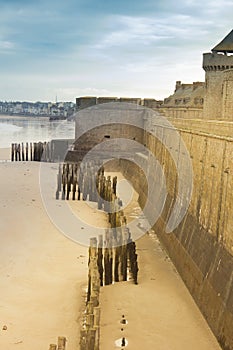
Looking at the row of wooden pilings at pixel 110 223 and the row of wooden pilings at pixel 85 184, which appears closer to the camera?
the row of wooden pilings at pixel 110 223

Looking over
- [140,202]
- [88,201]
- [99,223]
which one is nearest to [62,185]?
[88,201]

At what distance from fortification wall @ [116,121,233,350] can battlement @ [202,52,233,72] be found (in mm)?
16734

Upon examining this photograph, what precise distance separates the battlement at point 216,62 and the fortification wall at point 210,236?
54.9 ft

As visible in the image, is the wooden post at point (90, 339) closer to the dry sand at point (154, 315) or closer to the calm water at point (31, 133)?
the dry sand at point (154, 315)

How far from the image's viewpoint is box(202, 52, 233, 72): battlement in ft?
99.5

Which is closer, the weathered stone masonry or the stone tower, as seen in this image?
the weathered stone masonry

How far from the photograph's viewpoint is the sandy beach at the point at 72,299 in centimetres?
907

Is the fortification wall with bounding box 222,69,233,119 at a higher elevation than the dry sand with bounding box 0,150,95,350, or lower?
higher

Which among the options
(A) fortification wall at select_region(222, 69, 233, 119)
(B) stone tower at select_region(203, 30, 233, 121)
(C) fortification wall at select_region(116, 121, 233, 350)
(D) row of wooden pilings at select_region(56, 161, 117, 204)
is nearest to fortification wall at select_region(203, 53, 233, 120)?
(B) stone tower at select_region(203, 30, 233, 121)

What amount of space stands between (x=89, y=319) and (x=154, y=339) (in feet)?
6.62

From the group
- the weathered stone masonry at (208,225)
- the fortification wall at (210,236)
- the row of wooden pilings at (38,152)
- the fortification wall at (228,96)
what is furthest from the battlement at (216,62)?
the fortification wall at (210,236)

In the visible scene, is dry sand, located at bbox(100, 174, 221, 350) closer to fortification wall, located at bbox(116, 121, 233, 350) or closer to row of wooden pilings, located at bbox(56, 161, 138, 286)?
fortification wall, located at bbox(116, 121, 233, 350)

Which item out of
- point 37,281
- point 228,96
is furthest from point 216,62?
point 37,281

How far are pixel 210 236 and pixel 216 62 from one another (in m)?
22.2
